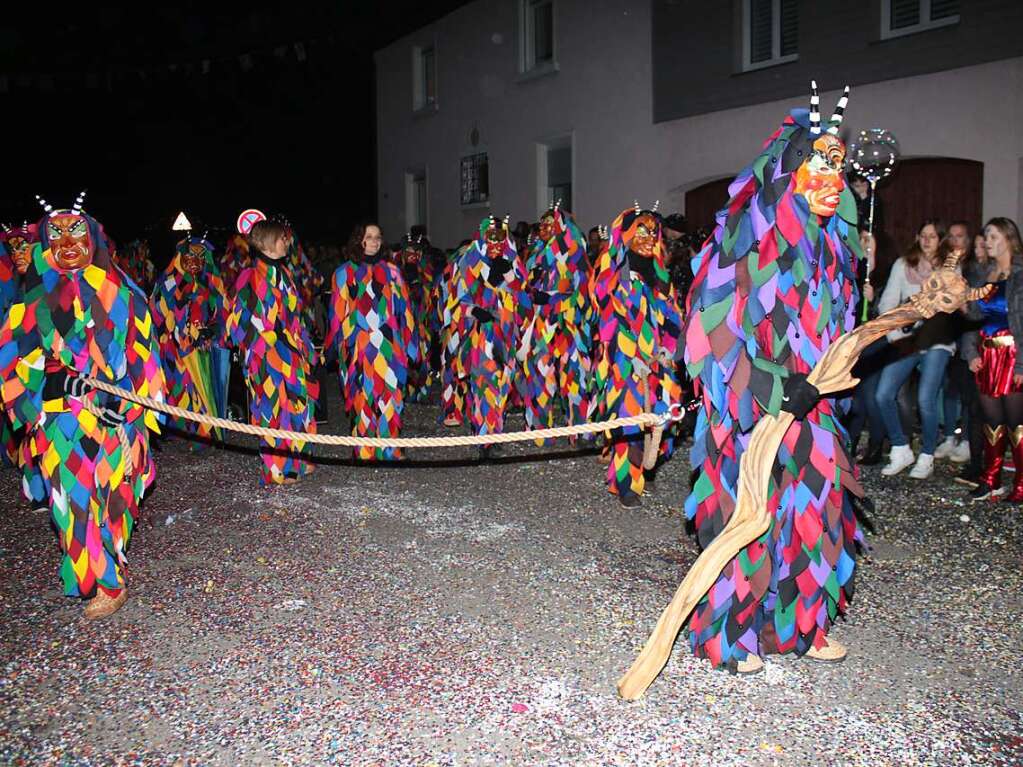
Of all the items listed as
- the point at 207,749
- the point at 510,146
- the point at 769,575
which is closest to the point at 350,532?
the point at 207,749

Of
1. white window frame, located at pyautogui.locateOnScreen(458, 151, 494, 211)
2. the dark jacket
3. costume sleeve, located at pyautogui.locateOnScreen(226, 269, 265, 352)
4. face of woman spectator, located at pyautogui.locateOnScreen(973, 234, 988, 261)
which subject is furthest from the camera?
white window frame, located at pyautogui.locateOnScreen(458, 151, 494, 211)

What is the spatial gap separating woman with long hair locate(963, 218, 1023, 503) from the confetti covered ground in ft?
0.93

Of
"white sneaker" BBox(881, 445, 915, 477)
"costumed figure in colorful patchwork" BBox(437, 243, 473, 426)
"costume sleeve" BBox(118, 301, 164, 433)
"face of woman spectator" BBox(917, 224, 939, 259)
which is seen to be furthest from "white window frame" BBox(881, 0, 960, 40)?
"costume sleeve" BBox(118, 301, 164, 433)

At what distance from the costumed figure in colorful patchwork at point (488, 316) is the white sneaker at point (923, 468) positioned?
3174 mm

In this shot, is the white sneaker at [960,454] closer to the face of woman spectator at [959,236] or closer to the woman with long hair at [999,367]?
the woman with long hair at [999,367]

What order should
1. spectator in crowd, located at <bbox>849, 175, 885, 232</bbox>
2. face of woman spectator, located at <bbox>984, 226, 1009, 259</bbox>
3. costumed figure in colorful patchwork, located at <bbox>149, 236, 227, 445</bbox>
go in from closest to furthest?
face of woman spectator, located at <bbox>984, 226, 1009, 259</bbox> < spectator in crowd, located at <bbox>849, 175, 885, 232</bbox> < costumed figure in colorful patchwork, located at <bbox>149, 236, 227, 445</bbox>

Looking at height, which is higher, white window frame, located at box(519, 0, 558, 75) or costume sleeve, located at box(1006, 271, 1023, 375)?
white window frame, located at box(519, 0, 558, 75)

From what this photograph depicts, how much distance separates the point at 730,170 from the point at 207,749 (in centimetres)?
1117

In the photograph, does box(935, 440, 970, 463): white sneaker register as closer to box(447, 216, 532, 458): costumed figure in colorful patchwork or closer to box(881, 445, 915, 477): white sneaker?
box(881, 445, 915, 477): white sneaker

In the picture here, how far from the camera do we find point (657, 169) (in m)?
13.9

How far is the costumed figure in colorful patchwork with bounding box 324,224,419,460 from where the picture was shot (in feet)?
23.2

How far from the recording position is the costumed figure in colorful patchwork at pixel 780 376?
11.2ft

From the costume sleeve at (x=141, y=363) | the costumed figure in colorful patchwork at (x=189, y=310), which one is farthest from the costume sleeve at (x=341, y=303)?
the costume sleeve at (x=141, y=363)

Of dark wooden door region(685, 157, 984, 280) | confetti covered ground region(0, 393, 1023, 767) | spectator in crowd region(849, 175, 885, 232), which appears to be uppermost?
dark wooden door region(685, 157, 984, 280)
